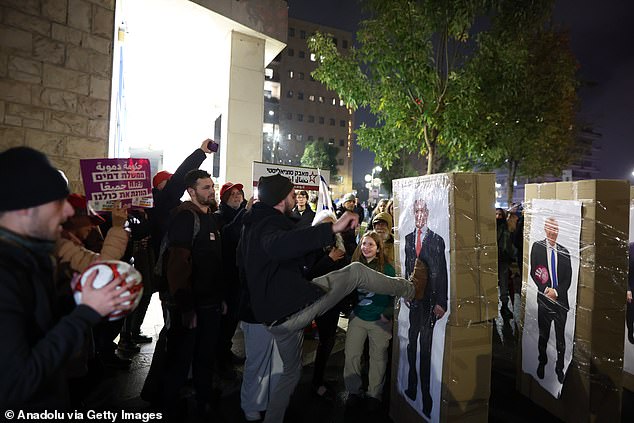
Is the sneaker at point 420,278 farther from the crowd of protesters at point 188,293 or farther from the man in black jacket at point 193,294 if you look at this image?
the man in black jacket at point 193,294

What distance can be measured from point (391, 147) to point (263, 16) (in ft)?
17.1

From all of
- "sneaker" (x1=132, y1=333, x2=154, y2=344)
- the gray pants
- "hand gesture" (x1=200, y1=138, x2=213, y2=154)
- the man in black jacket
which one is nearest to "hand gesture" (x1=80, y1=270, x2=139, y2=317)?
the gray pants

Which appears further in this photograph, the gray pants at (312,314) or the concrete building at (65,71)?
the concrete building at (65,71)

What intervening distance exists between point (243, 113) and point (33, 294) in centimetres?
988

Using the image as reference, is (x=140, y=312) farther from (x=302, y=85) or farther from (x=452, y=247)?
(x=302, y=85)

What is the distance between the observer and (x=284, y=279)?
2.78 metres

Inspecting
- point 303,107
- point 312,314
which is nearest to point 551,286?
point 312,314

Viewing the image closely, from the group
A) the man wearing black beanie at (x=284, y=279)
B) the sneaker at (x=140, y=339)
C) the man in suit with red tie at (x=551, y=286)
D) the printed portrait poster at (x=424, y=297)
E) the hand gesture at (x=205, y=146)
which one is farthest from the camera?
the sneaker at (x=140, y=339)

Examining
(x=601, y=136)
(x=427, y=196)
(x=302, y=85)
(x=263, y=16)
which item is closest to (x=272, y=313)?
(x=427, y=196)

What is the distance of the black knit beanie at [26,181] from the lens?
56.3 inches

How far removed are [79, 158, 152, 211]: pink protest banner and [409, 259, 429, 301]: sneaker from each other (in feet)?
9.97

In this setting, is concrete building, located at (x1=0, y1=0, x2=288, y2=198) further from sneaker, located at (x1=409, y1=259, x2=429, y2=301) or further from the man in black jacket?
sneaker, located at (x1=409, y1=259, x2=429, y2=301)

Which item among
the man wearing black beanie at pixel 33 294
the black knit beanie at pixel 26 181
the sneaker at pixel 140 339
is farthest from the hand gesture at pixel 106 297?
the sneaker at pixel 140 339

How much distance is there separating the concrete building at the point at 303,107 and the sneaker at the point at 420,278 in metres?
66.8
